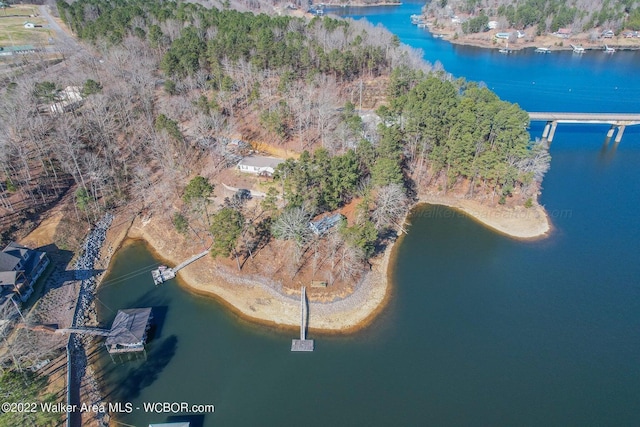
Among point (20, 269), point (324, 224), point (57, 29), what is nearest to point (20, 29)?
point (57, 29)


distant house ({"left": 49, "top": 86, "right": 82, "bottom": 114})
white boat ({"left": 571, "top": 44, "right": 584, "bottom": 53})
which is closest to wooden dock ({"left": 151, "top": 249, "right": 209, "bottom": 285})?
distant house ({"left": 49, "top": 86, "right": 82, "bottom": 114})

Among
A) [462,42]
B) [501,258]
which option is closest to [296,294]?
[501,258]

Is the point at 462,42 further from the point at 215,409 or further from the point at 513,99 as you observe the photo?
the point at 215,409

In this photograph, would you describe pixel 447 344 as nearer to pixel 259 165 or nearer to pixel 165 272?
pixel 165 272

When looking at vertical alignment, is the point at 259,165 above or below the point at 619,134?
above

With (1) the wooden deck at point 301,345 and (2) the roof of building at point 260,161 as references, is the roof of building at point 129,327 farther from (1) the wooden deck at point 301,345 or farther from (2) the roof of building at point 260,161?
(2) the roof of building at point 260,161
